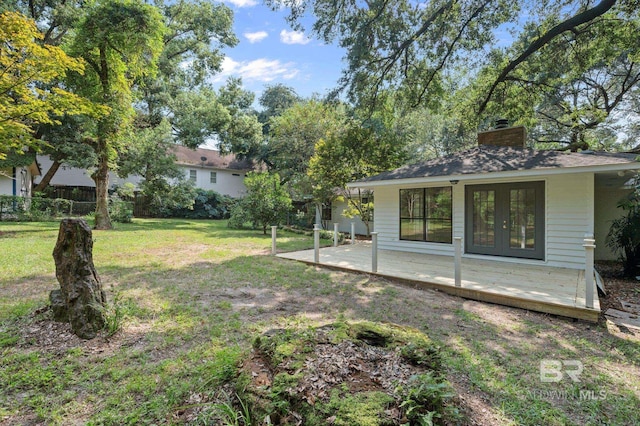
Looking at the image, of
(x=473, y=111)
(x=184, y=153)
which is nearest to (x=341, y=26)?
(x=473, y=111)

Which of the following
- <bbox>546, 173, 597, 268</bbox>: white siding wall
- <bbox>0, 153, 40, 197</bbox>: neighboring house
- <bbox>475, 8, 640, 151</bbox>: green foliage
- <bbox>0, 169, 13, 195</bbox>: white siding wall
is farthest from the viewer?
<bbox>0, 169, 13, 195</bbox>: white siding wall

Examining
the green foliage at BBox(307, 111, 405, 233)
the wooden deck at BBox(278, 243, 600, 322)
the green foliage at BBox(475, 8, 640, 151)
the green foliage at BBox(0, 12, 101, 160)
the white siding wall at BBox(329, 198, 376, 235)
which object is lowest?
the wooden deck at BBox(278, 243, 600, 322)

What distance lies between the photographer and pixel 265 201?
46.3 ft

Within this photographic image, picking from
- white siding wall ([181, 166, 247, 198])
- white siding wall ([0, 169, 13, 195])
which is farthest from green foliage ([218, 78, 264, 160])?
white siding wall ([0, 169, 13, 195])

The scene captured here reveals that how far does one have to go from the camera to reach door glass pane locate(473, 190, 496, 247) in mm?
7898

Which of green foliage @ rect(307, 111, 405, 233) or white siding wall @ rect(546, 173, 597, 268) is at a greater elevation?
green foliage @ rect(307, 111, 405, 233)

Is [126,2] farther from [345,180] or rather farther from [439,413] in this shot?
[439,413]

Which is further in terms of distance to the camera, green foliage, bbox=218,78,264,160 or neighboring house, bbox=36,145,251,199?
neighboring house, bbox=36,145,251,199

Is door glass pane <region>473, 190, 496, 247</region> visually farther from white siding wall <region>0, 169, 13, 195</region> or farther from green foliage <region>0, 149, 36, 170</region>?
white siding wall <region>0, 169, 13, 195</region>

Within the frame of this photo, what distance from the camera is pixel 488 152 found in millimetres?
8664

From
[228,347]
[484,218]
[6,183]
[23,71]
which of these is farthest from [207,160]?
[228,347]

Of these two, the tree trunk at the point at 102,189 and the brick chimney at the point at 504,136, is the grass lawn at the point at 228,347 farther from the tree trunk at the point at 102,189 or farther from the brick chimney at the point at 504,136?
the tree trunk at the point at 102,189

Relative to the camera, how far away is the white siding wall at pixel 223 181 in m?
25.9

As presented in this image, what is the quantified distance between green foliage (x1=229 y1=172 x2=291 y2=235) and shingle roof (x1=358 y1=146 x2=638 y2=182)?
6077 mm
